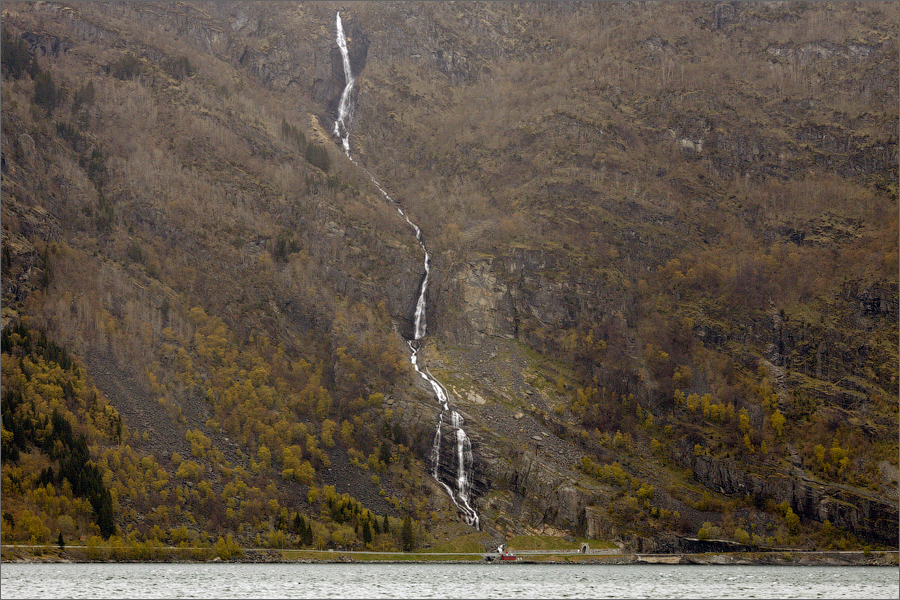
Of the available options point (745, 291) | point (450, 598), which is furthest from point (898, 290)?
point (450, 598)

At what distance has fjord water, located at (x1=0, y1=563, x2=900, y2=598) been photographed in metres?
74.8

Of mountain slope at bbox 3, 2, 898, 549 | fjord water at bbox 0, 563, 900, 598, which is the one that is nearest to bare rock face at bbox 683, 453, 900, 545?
mountain slope at bbox 3, 2, 898, 549

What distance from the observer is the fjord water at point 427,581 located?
245 feet

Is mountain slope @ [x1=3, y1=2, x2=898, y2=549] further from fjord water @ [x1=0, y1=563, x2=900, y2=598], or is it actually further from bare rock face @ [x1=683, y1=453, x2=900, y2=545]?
fjord water @ [x1=0, y1=563, x2=900, y2=598]

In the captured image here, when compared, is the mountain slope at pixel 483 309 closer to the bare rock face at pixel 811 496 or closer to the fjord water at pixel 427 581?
the bare rock face at pixel 811 496

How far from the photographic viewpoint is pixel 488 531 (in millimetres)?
124688

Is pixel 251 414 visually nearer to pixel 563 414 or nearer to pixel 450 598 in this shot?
pixel 563 414

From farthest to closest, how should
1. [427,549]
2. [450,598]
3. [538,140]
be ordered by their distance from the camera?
[538,140] → [427,549] → [450,598]

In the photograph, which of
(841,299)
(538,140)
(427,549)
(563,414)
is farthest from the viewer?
(538,140)

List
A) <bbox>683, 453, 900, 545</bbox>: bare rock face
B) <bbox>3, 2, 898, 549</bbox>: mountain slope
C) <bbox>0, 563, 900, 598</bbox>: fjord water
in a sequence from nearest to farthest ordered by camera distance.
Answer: <bbox>0, 563, 900, 598</bbox>: fjord water → <bbox>683, 453, 900, 545</bbox>: bare rock face → <bbox>3, 2, 898, 549</bbox>: mountain slope

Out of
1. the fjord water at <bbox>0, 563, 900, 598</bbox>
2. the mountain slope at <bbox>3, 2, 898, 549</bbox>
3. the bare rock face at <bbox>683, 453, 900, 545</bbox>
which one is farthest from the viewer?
the mountain slope at <bbox>3, 2, 898, 549</bbox>

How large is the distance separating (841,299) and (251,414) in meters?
107

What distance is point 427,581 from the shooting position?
88.4 m

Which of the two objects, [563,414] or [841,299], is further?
[841,299]
